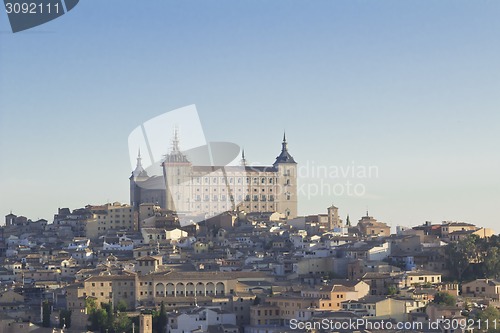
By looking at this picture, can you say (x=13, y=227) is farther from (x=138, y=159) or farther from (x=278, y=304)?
(x=278, y=304)

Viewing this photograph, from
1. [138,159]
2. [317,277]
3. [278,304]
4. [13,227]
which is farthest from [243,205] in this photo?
[278,304]

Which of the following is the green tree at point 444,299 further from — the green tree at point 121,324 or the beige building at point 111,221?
the beige building at point 111,221

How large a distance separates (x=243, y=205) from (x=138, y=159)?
15.0 feet

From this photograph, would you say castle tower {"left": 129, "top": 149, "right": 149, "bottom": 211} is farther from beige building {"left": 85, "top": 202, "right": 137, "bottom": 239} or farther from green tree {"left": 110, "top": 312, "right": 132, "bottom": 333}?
green tree {"left": 110, "top": 312, "right": 132, "bottom": 333}

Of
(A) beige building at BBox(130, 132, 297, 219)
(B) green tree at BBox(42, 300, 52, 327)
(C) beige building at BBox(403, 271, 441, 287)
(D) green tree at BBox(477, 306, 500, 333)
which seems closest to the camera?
(D) green tree at BBox(477, 306, 500, 333)

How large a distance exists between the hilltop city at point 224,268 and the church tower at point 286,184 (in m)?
1.66

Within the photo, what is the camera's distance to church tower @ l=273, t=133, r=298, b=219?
42.8 meters

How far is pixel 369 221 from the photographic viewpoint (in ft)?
120

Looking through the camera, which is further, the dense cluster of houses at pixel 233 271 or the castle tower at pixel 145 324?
the dense cluster of houses at pixel 233 271

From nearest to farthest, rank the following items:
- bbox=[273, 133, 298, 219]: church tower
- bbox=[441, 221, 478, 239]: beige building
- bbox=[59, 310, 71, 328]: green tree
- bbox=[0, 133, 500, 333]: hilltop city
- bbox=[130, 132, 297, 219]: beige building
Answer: bbox=[0, 133, 500, 333]: hilltop city < bbox=[59, 310, 71, 328]: green tree < bbox=[441, 221, 478, 239]: beige building < bbox=[130, 132, 297, 219]: beige building < bbox=[273, 133, 298, 219]: church tower

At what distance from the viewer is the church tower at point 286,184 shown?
42.8 meters

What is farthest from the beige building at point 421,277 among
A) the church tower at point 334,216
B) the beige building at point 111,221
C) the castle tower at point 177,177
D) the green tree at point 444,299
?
the castle tower at point 177,177

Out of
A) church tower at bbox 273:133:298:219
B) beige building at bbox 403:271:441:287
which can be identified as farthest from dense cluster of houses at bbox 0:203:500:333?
church tower at bbox 273:133:298:219

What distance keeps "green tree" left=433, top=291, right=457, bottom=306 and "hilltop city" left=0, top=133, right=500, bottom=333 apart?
0.09ft
